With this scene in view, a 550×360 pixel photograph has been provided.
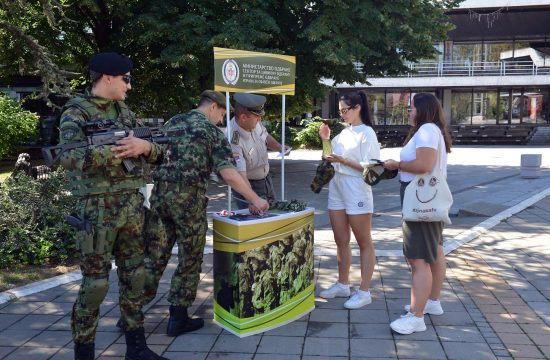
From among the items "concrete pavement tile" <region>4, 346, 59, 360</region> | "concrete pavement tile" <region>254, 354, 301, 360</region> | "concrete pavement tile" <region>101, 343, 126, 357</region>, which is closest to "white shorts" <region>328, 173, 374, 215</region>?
"concrete pavement tile" <region>254, 354, 301, 360</region>

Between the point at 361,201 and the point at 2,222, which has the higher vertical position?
the point at 361,201

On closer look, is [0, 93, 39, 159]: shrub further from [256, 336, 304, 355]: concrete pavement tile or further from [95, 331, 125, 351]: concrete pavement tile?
[256, 336, 304, 355]: concrete pavement tile

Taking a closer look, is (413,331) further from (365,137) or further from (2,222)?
(2,222)

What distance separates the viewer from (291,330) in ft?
14.1

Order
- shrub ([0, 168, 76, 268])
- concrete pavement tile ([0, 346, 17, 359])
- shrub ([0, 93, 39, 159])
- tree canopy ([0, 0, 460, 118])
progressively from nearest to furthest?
concrete pavement tile ([0, 346, 17, 359]) < shrub ([0, 168, 76, 268]) < tree canopy ([0, 0, 460, 118]) < shrub ([0, 93, 39, 159])

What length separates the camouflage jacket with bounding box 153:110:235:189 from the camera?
3947 mm

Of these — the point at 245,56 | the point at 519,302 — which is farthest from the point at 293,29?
the point at 519,302

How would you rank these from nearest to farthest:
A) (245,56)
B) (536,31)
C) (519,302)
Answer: (519,302)
(245,56)
(536,31)

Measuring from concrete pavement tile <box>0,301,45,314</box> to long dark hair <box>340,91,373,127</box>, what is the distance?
10.7 ft

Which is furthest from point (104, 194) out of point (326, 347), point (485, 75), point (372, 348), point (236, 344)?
point (485, 75)

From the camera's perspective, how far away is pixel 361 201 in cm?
460

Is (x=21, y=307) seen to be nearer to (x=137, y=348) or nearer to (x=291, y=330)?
(x=137, y=348)

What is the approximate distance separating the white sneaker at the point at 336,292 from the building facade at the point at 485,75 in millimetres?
28289

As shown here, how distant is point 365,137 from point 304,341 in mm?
1744
